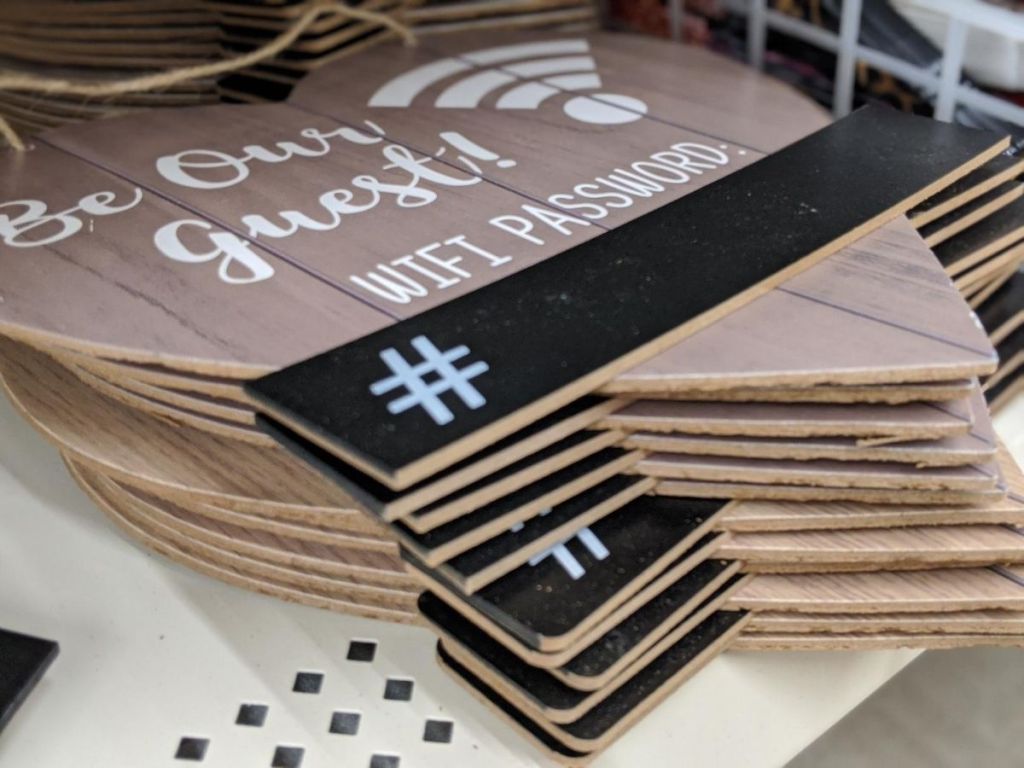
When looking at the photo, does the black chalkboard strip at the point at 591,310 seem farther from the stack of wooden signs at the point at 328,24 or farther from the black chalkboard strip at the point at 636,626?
the stack of wooden signs at the point at 328,24

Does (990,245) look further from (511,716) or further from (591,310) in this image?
(511,716)

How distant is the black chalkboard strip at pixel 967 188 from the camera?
4.11 feet

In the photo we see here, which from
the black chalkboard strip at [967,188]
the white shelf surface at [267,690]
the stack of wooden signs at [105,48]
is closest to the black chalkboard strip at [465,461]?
the white shelf surface at [267,690]

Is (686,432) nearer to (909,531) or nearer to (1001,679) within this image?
(909,531)

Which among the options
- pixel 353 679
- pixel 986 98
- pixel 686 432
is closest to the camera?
pixel 686 432

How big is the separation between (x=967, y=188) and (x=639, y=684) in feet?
2.27

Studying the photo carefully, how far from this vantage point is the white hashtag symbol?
0.95 m

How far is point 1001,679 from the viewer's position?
4.85ft

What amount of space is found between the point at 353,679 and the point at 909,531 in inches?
22.6

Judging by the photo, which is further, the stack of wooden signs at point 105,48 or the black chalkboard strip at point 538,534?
the stack of wooden signs at point 105,48

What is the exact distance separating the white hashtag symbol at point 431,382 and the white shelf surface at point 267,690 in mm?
349

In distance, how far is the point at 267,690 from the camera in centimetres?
115

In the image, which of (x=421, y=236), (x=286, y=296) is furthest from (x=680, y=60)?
(x=286, y=296)

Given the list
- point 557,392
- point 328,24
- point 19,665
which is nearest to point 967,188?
point 557,392
